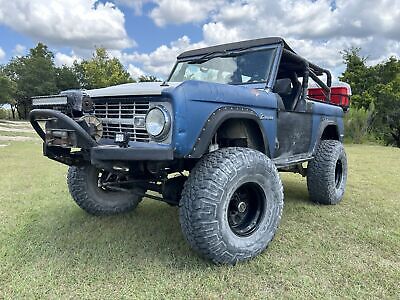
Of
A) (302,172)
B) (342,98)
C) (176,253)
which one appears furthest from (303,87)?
(176,253)

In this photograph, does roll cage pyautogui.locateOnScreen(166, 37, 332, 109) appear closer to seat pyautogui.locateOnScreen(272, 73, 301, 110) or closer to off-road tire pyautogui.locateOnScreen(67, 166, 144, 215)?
seat pyautogui.locateOnScreen(272, 73, 301, 110)

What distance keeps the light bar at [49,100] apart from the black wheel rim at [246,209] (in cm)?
154

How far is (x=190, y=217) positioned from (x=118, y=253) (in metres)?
0.77

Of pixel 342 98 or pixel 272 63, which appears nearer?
pixel 272 63

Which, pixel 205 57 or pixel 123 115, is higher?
pixel 205 57

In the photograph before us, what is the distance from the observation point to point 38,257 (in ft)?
9.29

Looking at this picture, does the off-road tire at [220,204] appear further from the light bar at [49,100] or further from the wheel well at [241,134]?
the light bar at [49,100]

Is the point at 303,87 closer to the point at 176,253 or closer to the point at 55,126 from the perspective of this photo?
the point at 176,253

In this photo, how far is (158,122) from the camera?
2.51m

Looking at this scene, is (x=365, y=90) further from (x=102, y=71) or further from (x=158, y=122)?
(x=158, y=122)

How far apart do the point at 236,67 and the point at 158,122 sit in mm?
1562

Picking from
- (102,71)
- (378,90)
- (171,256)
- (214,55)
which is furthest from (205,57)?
(102,71)

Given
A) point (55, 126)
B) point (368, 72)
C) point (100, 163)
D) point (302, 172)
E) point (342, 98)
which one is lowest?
point (302, 172)

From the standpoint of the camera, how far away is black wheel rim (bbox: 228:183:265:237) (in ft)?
9.77
